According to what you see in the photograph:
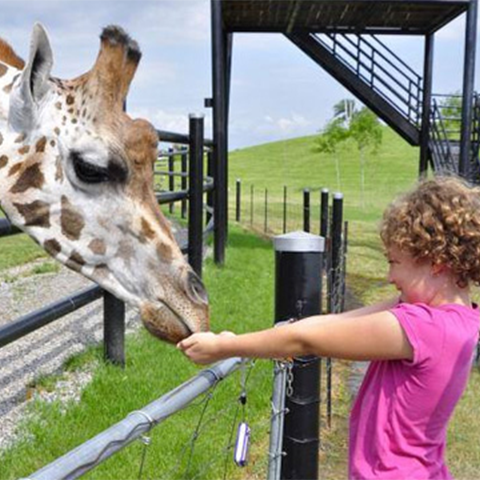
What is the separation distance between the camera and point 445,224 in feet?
5.77

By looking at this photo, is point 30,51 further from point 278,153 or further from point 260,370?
point 278,153

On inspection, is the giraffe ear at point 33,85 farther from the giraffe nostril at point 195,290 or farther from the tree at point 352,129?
the tree at point 352,129

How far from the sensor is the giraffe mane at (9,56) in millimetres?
2779

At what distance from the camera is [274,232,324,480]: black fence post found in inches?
96.2

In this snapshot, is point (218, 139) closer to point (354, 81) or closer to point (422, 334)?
point (354, 81)

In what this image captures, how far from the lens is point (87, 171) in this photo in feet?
8.17

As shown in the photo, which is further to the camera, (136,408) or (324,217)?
(324,217)

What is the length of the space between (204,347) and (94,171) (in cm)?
83

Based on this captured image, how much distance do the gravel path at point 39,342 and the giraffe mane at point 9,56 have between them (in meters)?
1.77

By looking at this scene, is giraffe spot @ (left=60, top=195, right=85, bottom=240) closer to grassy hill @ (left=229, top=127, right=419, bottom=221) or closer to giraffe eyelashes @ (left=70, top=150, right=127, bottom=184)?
giraffe eyelashes @ (left=70, top=150, right=127, bottom=184)

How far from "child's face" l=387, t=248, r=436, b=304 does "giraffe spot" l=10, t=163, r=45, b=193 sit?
1272 mm

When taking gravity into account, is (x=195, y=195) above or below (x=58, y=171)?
below

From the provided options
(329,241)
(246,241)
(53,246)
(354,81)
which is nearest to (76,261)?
(53,246)

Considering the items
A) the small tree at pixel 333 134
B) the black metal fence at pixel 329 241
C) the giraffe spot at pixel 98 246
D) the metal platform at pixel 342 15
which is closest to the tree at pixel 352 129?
the small tree at pixel 333 134
